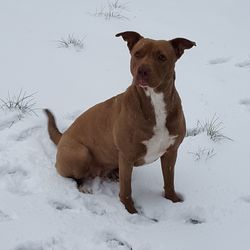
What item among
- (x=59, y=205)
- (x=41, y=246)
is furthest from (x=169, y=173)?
(x=41, y=246)

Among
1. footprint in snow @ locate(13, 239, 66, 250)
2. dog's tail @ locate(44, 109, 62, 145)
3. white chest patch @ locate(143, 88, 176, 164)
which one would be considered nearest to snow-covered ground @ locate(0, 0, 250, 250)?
footprint in snow @ locate(13, 239, 66, 250)

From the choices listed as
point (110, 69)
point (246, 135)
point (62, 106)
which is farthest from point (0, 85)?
point (246, 135)

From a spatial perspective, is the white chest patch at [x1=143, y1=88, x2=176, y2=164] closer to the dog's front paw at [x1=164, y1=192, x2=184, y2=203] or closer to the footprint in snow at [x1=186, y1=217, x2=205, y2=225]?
the dog's front paw at [x1=164, y1=192, x2=184, y2=203]

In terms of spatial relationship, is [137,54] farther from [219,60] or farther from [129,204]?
[219,60]

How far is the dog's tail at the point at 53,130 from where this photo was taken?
416 cm

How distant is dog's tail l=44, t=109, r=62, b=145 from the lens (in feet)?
13.6

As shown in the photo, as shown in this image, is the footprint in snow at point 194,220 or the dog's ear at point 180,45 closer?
the dog's ear at point 180,45

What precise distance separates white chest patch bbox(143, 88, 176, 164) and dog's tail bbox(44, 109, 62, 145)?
3.66 feet

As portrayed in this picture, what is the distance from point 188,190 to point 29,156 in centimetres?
138

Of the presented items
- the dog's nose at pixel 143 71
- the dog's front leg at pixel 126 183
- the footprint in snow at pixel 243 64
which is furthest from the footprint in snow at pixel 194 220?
the footprint in snow at pixel 243 64

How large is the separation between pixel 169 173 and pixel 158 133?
0.50m

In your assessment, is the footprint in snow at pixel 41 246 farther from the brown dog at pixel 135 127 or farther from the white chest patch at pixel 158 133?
the white chest patch at pixel 158 133

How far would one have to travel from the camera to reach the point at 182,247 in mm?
3102

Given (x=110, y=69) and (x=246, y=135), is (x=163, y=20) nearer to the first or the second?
(x=110, y=69)
